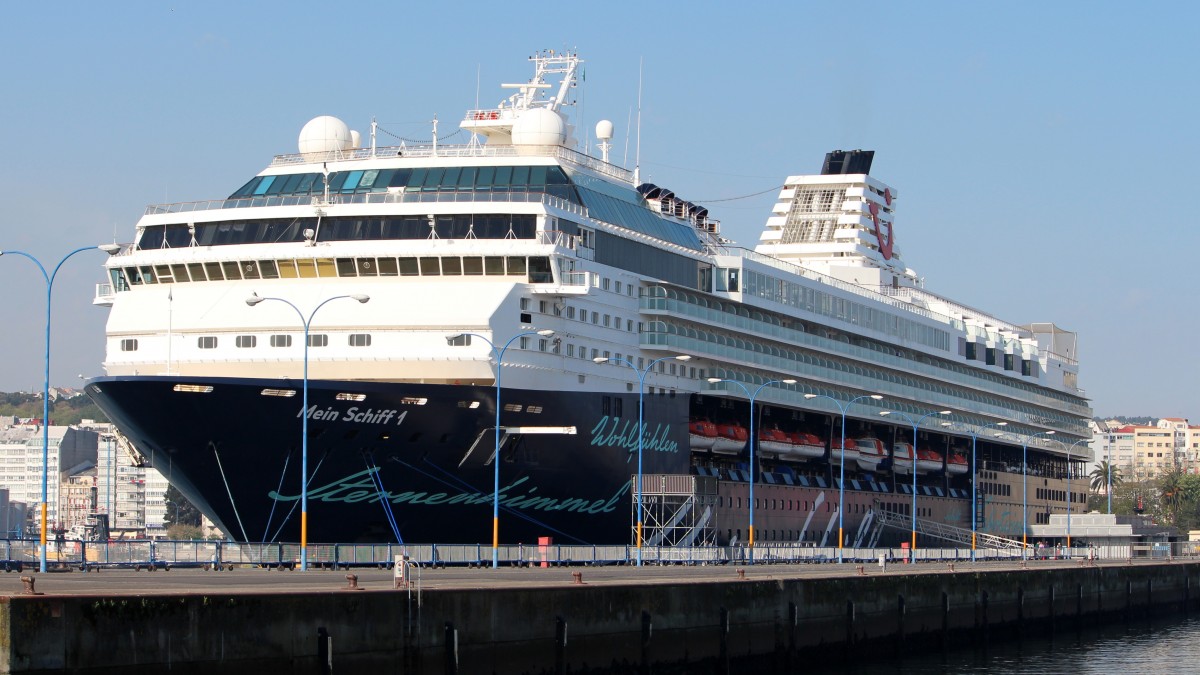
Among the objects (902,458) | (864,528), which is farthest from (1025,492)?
(864,528)

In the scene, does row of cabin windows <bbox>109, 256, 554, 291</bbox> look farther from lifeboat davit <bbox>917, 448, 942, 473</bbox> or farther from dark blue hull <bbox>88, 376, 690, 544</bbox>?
lifeboat davit <bbox>917, 448, 942, 473</bbox>

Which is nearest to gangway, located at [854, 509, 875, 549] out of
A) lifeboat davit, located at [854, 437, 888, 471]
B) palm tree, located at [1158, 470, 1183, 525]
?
lifeboat davit, located at [854, 437, 888, 471]

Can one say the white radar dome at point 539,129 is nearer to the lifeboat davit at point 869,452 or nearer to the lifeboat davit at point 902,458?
the lifeboat davit at point 869,452

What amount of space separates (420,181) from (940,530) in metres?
39.4

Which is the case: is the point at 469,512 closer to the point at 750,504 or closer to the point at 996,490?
the point at 750,504

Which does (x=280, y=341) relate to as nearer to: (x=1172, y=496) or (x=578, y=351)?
(x=578, y=351)

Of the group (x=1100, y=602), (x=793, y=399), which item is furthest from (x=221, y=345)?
(x=1100, y=602)

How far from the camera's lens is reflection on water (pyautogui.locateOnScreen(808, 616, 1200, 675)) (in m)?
47.2

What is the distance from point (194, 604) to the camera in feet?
88.5

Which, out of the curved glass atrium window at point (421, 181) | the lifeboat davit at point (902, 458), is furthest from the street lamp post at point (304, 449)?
the lifeboat davit at point (902, 458)

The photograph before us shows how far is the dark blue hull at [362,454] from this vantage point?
4650cm

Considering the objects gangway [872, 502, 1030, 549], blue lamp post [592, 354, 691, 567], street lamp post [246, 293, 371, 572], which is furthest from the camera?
gangway [872, 502, 1030, 549]

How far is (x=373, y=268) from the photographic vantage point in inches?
2066

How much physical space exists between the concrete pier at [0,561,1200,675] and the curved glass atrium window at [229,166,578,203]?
13.4 m
